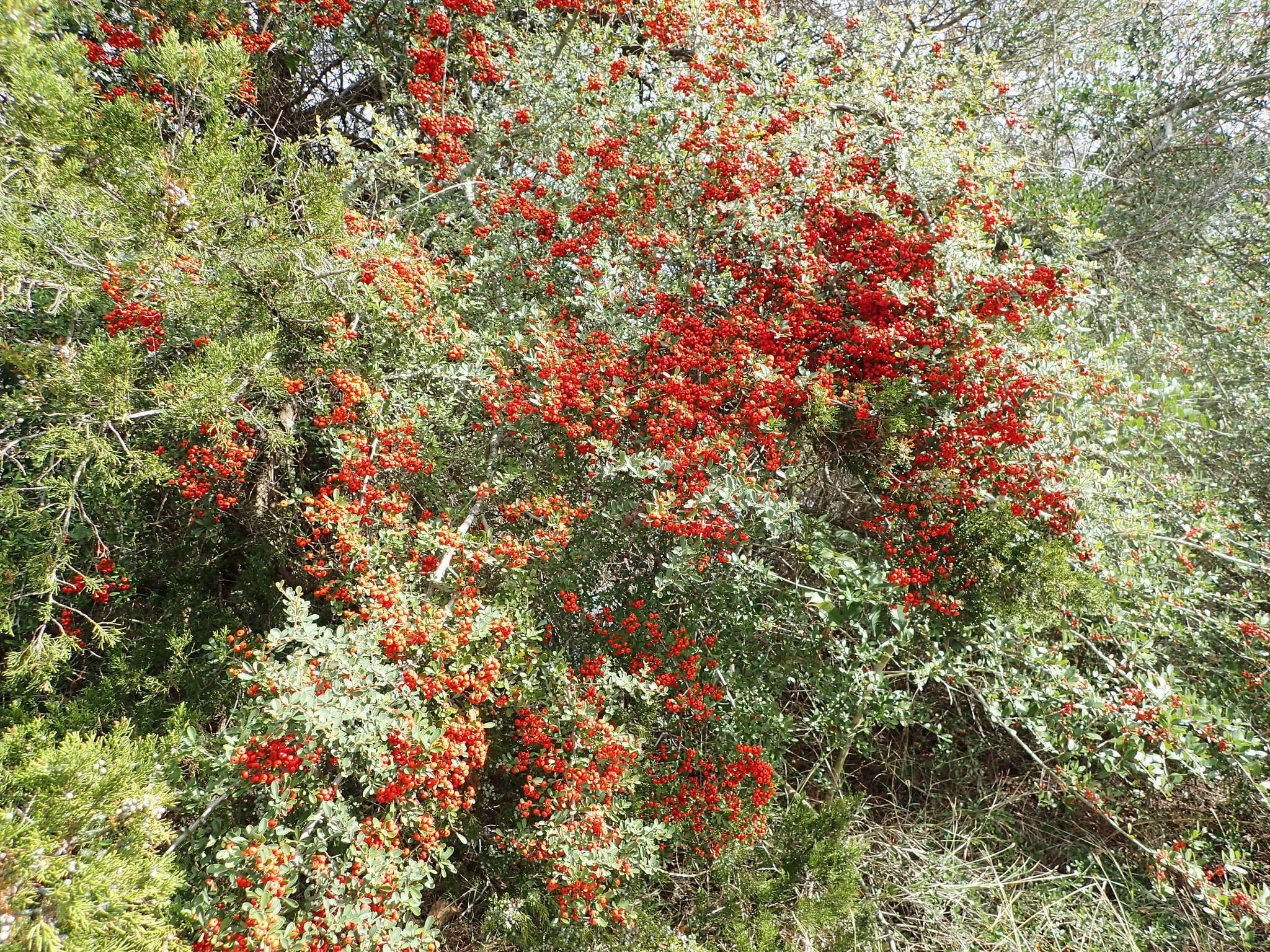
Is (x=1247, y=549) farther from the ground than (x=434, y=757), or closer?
farther from the ground

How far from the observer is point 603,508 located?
3.75 metres

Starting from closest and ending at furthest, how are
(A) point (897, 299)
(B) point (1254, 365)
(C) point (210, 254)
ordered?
(C) point (210, 254), (A) point (897, 299), (B) point (1254, 365)

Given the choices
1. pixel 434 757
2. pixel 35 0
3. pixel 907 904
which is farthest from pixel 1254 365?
pixel 35 0

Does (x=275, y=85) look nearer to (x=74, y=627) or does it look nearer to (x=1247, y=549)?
(x=74, y=627)

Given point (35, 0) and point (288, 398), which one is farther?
point (288, 398)

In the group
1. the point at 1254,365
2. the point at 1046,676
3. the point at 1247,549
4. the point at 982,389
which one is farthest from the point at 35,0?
the point at 1254,365

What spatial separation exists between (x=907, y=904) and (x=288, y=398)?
446cm

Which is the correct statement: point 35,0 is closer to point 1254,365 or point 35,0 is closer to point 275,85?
point 275,85

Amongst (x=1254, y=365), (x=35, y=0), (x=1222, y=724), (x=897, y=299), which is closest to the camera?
(x=35, y=0)

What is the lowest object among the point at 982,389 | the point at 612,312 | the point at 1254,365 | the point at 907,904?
the point at 907,904

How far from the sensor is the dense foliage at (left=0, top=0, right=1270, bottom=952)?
2.56m

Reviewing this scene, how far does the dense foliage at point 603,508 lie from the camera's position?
256 centimetres

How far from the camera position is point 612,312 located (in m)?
3.86

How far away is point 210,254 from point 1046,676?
4296 millimetres
